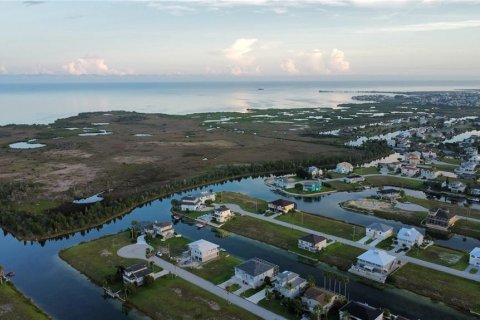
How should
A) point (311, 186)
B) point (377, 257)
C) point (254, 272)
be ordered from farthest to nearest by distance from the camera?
point (311, 186), point (377, 257), point (254, 272)

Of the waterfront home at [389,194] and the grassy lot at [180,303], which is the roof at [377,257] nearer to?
the grassy lot at [180,303]

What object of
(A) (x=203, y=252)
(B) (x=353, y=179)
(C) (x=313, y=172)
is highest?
(C) (x=313, y=172)

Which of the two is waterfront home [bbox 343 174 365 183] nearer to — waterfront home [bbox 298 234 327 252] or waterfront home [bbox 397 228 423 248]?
waterfront home [bbox 397 228 423 248]

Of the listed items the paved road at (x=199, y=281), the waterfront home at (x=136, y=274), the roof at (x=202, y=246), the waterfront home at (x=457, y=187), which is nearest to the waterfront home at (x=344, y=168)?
the waterfront home at (x=457, y=187)

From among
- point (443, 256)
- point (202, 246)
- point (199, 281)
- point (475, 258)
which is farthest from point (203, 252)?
point (475, 258)

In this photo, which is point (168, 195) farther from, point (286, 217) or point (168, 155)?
point (168, 155)

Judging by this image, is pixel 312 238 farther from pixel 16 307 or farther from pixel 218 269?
pixel 16 307
